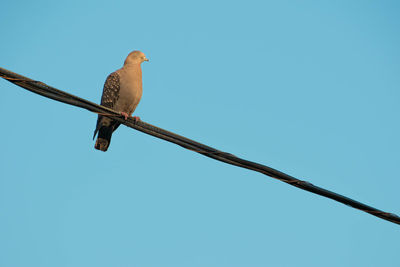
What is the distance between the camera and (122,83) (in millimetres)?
8195

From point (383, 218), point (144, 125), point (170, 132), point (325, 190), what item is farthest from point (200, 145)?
point (383, 218)

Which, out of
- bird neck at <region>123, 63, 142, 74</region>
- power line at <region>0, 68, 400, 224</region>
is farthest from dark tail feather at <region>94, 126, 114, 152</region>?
power line at <region>0, 68, 400, 224</region>

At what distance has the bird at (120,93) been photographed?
804 centimetres

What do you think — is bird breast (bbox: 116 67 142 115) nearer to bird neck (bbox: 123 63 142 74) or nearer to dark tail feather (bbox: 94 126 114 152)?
bird neck (bbox: 123 63 142 74)

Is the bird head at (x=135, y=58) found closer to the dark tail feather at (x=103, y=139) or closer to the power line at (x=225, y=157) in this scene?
the dark tail feather at (x=103, y=139)

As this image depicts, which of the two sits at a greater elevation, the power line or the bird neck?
the bird neck

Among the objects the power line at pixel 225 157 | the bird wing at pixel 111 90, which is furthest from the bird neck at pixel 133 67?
the power line at pixel 225 157

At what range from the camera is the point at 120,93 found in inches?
322

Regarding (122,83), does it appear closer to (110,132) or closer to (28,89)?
(110,132)

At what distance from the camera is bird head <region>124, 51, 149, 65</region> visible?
8.51 meters

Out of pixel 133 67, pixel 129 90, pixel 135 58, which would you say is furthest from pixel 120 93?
pixel 135 58

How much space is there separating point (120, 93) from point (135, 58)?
78 centimetres

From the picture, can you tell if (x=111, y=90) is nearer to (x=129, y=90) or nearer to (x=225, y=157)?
(x=129, y=90)

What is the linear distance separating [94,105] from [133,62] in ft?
15.1
